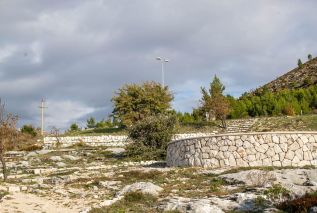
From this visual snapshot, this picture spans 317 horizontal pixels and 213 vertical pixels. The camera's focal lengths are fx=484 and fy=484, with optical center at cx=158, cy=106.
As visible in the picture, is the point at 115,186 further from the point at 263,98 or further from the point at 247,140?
the point at 263,98

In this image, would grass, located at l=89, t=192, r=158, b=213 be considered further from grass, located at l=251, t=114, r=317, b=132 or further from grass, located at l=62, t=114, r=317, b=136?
grass, located at l=251, t=114, r=317, b=132

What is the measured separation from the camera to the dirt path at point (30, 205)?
13905 mm

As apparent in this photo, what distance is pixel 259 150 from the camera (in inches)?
807

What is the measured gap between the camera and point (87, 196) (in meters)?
16.1

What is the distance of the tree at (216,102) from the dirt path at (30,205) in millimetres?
32070

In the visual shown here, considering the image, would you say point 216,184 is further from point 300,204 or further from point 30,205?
point 30,205

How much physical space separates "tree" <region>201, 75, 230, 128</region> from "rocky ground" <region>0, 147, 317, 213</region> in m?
26.3

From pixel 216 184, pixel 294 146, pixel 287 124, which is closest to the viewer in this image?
pixel 216 184

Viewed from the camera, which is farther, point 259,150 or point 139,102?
point 139,102

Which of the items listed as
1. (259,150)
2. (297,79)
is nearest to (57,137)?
(259,150)

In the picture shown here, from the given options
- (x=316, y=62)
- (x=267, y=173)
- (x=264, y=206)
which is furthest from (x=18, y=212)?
(x=316, y=62)

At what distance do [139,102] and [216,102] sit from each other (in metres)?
8.22

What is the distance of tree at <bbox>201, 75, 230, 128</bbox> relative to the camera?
1838 inches

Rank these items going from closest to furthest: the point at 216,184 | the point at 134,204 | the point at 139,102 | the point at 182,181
Answer: the point at 134,204 → the point at 216,184 → the point at 182,181 → the point at 139,102
